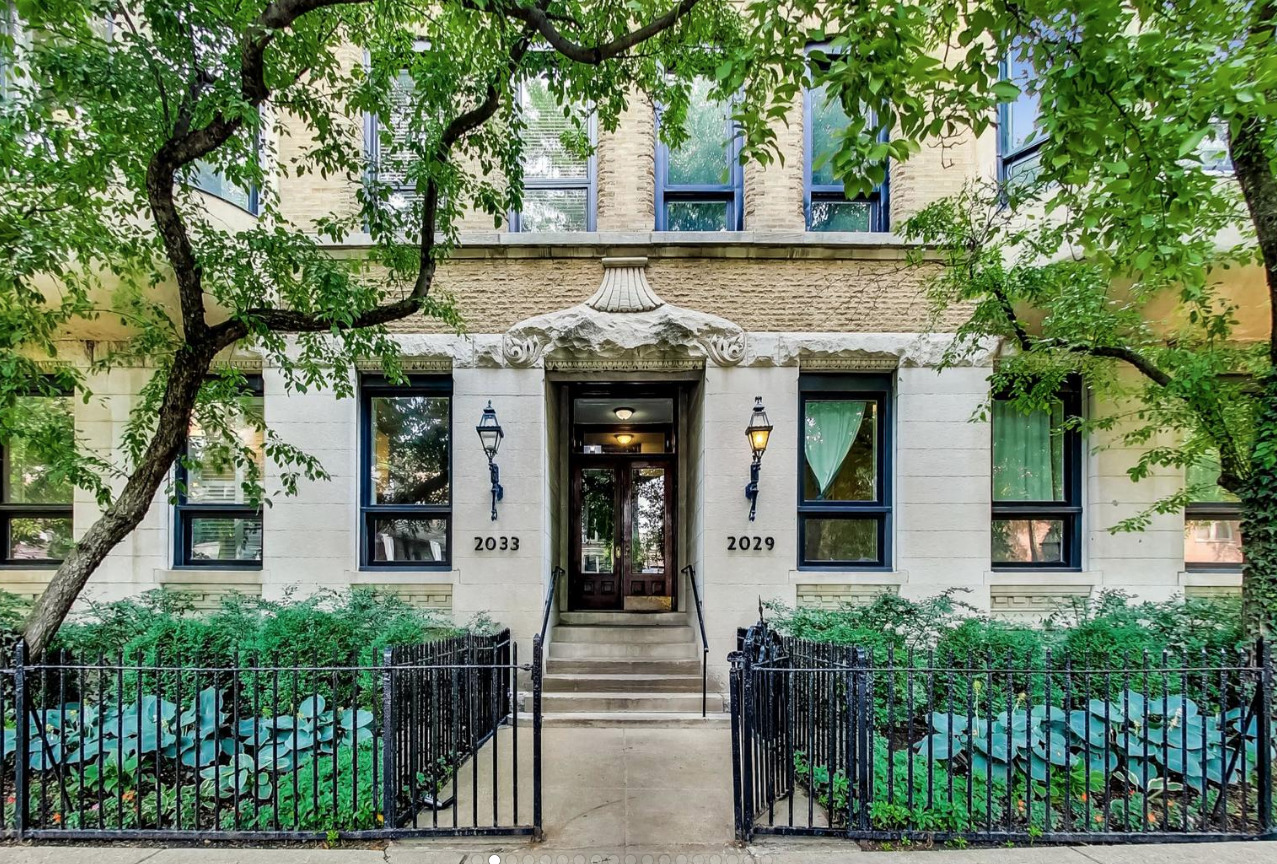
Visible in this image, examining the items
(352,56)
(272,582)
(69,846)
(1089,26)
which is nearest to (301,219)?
(352,56)

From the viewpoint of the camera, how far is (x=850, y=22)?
3.47m

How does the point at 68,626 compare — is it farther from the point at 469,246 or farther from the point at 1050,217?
the point at 1050,217

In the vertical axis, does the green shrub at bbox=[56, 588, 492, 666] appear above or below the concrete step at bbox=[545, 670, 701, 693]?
above

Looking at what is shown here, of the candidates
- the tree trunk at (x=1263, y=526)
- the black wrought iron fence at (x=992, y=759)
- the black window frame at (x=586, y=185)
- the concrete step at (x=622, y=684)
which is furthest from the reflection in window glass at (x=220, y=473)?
the tree trunk at (x=1263, y=526)

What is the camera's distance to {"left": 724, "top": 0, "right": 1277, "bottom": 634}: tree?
→ 3354 mm

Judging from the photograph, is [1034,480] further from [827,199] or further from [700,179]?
[700,179]

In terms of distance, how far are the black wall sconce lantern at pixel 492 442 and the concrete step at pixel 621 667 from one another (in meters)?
1.86

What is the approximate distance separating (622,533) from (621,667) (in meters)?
2.39

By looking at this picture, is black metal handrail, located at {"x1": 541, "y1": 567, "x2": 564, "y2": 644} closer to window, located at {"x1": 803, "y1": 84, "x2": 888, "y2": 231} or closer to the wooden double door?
the wooden double door

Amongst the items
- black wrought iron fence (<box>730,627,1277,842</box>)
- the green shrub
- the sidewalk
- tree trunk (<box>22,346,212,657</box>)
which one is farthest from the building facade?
the sidewalk

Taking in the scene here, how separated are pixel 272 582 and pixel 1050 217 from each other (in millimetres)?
9783

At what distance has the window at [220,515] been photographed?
7223 mm

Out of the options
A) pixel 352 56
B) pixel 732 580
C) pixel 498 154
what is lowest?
pixel 732 580

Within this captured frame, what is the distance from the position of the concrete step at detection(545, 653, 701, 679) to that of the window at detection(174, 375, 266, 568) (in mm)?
3939
